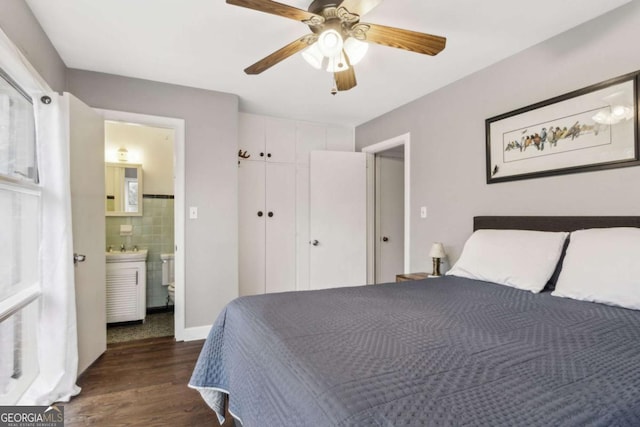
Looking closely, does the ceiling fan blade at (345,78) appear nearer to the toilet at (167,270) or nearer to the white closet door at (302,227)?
the white closet door at (302,227)

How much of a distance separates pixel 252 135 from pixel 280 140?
342mm

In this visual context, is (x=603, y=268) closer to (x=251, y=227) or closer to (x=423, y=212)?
(x=423, y=212)

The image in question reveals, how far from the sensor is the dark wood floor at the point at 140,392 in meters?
1.81

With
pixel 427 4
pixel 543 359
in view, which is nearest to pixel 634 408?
pixel 543 359

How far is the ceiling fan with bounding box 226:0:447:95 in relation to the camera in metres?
1.48

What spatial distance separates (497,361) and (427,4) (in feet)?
5.98

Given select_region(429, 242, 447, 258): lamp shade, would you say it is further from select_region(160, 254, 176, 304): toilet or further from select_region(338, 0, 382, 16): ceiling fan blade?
select_region(160, 254, 176, 304): toilet

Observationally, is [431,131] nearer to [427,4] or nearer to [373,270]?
[427,4]

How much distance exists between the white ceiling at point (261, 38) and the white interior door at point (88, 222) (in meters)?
0.47

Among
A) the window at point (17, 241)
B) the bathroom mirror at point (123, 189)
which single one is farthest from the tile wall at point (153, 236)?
the window at point (17, 241)

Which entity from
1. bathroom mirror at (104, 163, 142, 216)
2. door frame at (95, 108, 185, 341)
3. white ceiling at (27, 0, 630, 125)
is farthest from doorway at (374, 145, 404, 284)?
bathroom mirror at (104, 163, 142, 216)

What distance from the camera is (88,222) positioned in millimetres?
2420

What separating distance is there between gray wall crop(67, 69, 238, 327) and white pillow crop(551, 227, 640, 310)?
2.64 meters

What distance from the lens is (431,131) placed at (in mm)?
3072
